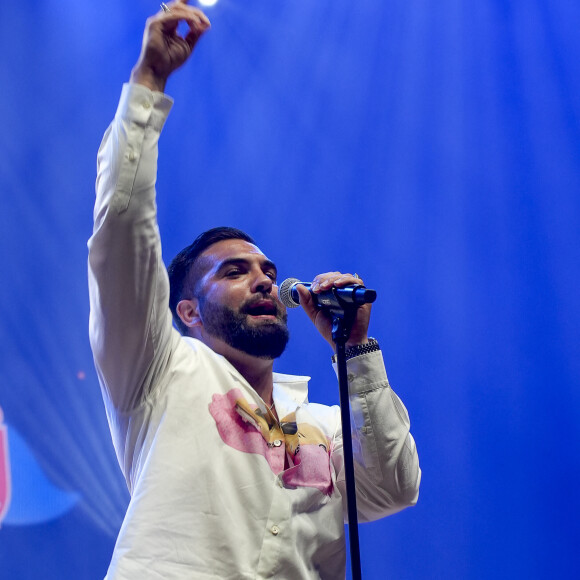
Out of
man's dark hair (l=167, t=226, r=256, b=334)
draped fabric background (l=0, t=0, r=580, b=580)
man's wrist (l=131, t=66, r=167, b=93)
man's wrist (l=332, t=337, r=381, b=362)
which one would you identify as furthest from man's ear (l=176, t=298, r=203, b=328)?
man's wrist (l=131, t=66, r=167, b=93)

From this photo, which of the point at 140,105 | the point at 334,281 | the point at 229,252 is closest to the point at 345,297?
the point at 334,281

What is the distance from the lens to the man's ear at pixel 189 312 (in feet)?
5.73

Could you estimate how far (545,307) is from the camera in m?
2.52

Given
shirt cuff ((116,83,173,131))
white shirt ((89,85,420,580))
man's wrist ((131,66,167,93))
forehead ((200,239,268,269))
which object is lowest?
white shirt ((89,85,420,580))

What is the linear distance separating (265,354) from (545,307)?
1389 mm

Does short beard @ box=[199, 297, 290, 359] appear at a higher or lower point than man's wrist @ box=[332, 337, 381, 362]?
higher

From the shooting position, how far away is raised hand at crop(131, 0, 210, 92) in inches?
45.3

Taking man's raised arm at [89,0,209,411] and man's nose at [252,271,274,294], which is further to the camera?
man's nose at [252,271,274,294]

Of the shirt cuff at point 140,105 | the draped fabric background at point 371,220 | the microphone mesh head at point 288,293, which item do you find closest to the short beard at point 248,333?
the microphone mesh head at point 288,293

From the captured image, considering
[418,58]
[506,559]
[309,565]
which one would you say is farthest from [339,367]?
[418,58]

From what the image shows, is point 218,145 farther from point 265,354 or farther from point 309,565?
point 309,565

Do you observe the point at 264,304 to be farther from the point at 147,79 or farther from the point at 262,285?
the point at 147,79

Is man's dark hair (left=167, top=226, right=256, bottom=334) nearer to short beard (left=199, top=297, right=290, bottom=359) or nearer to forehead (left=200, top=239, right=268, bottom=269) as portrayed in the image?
forehead (left=200, top=239, right=268, bottom=269)

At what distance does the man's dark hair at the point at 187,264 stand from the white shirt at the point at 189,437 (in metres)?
0.34
